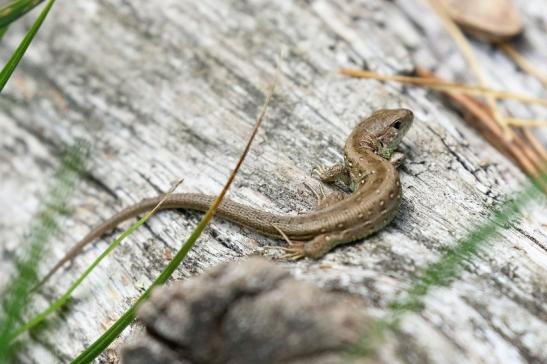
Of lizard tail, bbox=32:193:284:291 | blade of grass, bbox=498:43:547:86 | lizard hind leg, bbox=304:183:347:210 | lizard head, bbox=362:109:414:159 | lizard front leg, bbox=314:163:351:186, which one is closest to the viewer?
lizard tail, bbox=32:193:284:291

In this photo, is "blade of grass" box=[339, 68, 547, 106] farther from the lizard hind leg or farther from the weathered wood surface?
the lizard hind leg

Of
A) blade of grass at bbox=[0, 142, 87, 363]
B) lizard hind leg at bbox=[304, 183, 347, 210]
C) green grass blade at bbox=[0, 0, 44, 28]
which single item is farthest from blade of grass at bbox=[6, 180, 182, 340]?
green grass blade at bbox=[0, 0, 44, 28]

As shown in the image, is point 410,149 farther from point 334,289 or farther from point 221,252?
point 334,289

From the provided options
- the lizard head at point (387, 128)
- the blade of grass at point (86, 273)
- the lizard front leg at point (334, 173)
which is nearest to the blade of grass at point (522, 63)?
the lizard head at point (387, 128)

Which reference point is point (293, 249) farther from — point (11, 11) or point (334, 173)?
point (11, 11)

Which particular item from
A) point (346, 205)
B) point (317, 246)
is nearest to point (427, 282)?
point (317, 246)

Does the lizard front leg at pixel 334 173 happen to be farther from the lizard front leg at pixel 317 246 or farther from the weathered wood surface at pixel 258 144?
the lizard front leg at pixel 317 246

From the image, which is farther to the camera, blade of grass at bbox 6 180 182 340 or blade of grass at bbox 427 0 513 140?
blade of grass at bbox 427 0 513 140
